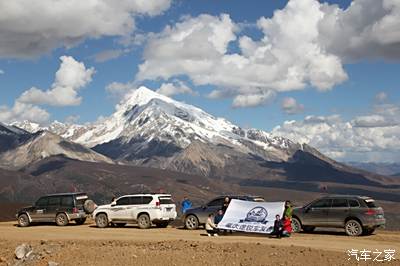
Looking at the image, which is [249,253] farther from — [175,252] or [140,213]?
[140,213]

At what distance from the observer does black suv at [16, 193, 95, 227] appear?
33.4 metres

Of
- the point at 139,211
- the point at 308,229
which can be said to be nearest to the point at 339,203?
the point at 308,229

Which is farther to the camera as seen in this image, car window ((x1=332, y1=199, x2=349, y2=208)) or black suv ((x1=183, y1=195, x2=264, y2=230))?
black suv ((x1=183, y1=195, x2=264, y2=230))

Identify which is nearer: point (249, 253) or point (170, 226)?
point (249, 253)

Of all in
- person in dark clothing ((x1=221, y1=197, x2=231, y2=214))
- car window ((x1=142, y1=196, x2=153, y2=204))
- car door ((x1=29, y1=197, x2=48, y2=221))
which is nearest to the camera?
person in dark clothing ((x1=221, y1=197, x2=231, y2=214))

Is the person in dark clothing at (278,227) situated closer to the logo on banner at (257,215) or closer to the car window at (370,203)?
the logo on banner at (257,215)

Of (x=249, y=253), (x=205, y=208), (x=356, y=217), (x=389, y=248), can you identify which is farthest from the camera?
(x=205, y=208)

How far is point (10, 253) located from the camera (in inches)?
914

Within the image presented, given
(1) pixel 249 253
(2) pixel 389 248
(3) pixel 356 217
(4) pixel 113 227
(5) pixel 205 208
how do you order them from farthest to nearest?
(4) pixel 113 227 → (5) pixel 205 208 → (3) pixel 356 217 → (2) pixel 389 248 → (1) pixel 249 253

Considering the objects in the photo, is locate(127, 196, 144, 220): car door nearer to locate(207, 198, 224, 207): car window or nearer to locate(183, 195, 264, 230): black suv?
locate(183, 195, 264, 230): black suv

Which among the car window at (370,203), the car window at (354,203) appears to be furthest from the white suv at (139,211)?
the car window at (370,203)

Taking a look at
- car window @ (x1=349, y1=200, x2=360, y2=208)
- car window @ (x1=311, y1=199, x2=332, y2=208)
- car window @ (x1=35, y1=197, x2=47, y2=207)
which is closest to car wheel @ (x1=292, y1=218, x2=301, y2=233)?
car window @ (x1=311, y1=199, x2=332, y2=208)

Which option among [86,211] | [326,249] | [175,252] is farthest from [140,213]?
[326,249]

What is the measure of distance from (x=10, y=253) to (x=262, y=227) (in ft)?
38.0
